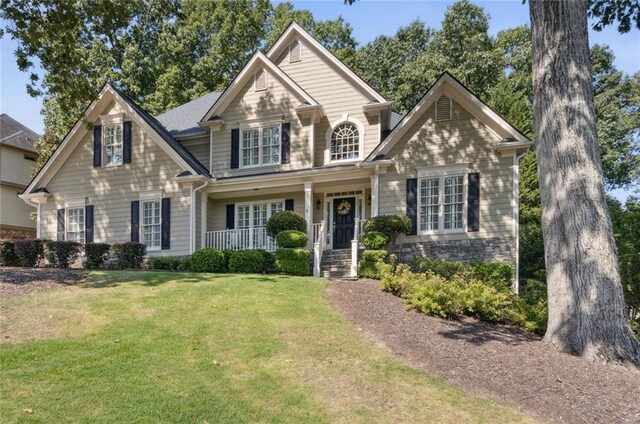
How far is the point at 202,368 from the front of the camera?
21.6 feet

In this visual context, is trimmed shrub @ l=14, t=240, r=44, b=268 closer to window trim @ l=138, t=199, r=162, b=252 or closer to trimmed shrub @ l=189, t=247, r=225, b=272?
window trim @ l=138, t=199, r=162, b=252

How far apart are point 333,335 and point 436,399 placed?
96.1 inches

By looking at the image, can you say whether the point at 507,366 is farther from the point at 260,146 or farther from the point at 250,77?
the point at 250,77

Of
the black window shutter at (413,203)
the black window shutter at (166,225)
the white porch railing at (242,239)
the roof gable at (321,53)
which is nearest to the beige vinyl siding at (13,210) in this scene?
the black window shutter at (166,225)

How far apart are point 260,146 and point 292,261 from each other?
515cm

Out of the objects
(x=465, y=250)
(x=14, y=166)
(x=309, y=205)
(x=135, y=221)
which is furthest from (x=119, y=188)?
(x=14, y=166)

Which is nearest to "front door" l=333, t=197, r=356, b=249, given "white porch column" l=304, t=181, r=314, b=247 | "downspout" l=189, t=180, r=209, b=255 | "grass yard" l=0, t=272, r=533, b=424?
"white porch column" l=304, t=181, r=314, b=247

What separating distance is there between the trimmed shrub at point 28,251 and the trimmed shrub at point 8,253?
6.5 inches

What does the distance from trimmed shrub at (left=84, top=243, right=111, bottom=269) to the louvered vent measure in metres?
9.51

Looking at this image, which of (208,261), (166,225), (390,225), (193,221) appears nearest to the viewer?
(390,225)

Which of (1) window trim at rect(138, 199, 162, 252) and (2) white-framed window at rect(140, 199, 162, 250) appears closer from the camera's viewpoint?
(1) window trim at rect(138, 199, 162, 252)

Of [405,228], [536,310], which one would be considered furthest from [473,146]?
[536,310]

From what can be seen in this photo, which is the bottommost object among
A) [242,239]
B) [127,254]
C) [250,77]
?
[127,254]

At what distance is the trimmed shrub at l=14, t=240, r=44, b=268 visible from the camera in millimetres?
13828
